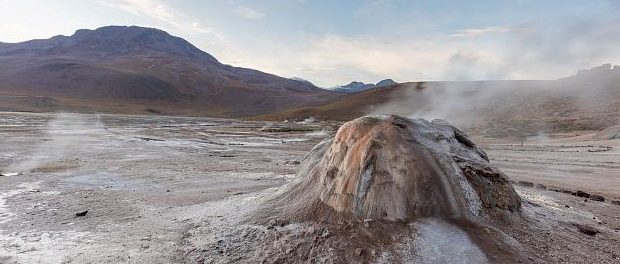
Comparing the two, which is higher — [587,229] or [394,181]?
[394,181]

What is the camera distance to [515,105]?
43719 mm

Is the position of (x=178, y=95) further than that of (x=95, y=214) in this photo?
Yes

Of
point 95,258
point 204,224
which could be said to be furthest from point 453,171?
point 95,258

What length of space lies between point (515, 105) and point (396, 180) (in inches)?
1622

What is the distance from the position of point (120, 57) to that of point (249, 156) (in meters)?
162

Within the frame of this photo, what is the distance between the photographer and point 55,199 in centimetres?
982

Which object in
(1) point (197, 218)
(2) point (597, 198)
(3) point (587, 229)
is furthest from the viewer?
(2) point (597, 198)

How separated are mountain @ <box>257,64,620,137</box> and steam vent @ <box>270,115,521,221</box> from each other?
91.3 ft

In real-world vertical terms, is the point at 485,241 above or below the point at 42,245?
above

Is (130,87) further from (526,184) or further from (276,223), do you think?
(276,223)

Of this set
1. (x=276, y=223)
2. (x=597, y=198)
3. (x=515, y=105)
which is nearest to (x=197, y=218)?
(x=276, y=223)

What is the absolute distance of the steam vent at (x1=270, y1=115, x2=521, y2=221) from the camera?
6.26 m

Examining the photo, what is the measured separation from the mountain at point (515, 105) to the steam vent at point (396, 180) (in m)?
27.8

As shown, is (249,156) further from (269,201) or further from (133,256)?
(133,256)
